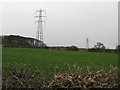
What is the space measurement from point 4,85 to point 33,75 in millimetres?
732

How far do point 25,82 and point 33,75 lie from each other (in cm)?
45

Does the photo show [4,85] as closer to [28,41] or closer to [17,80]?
[17,80]

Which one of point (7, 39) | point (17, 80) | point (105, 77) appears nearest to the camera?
point (17, 80)

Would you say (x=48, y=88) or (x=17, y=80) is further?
(x=17, y=80)

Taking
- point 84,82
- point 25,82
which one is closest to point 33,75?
point 25,82

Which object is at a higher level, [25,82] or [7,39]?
[7,39]

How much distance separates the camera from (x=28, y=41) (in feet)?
73.5

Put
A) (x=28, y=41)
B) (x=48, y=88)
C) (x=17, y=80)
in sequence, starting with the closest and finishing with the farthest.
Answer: (x=48, y=88) < (x=17, y=80) < (x=28, y=41)

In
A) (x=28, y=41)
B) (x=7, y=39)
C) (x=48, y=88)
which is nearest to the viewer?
(x=48, y=88)

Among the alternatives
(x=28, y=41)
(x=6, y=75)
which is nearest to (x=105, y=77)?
(x=6, y=75)

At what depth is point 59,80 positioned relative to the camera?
4.34 metres

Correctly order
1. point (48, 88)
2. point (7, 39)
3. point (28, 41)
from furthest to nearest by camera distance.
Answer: point (28, 41) → point (7, 39) → point (48, 88)

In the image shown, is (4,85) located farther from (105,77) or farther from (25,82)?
(105,77)

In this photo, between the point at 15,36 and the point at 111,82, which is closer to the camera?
the point at 111,82
